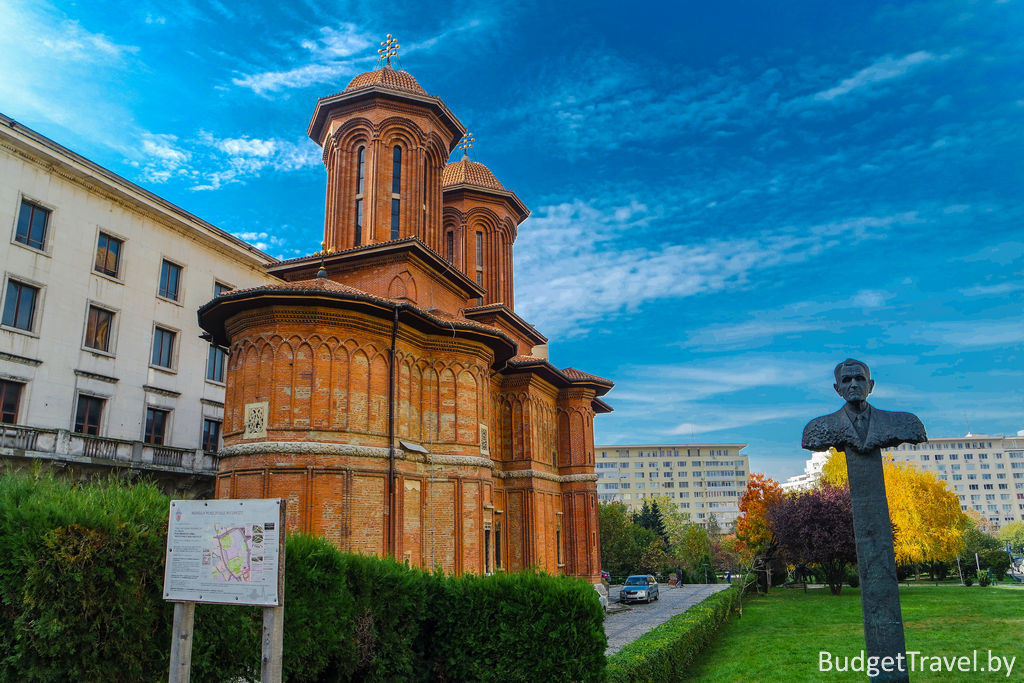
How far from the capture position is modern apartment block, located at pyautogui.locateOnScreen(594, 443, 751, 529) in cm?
10587

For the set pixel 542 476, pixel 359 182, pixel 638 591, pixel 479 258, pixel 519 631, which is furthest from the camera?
pixel 479 258

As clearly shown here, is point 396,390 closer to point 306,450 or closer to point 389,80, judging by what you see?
point 306,450

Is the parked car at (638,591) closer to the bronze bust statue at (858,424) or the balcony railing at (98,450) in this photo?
the balcony railing at (98,450)

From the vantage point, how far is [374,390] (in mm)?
17547

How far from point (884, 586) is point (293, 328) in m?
13.8

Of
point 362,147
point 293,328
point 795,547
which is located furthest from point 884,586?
point 795,547

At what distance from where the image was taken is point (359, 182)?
24.8 m

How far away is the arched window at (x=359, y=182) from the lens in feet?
80.1

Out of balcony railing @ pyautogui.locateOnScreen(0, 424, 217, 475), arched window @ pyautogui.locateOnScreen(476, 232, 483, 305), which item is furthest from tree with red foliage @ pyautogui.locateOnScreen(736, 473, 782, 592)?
balcony railing @ pyautogui.locateOnScreen(0, 424, 217, 475)

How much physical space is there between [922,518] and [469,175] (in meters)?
A: 27.6

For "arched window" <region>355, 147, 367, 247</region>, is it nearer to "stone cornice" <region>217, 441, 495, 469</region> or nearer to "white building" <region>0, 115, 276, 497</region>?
"white building" <region>0, 115, 276, 497</region>

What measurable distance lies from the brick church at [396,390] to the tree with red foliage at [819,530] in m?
9.59

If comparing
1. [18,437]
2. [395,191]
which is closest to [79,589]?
[18,437]

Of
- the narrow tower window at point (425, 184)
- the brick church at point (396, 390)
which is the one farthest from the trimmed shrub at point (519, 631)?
the narrow tower window at point (425, 184)
